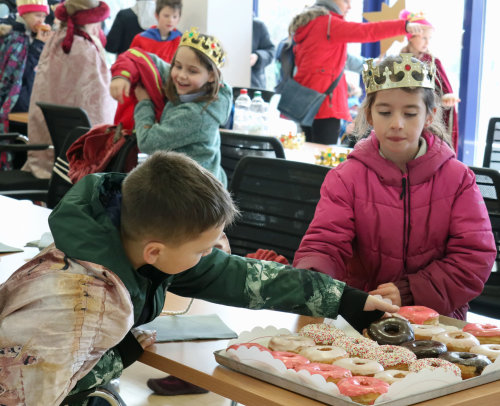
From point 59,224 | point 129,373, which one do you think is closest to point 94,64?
point 129,373

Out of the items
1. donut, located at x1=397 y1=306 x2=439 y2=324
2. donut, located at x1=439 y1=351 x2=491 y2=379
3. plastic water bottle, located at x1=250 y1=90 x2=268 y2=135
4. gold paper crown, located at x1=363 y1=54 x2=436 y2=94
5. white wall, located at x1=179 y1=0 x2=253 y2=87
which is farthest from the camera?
white wall, located at x1=179 y1=0 x2=253 y2=87

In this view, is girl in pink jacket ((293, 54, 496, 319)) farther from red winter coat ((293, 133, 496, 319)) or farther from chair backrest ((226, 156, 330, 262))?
chair backrest ((226, 156, 330, 262))

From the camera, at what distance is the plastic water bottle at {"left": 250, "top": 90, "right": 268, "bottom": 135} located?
15.3 ft

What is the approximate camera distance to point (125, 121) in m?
3.59

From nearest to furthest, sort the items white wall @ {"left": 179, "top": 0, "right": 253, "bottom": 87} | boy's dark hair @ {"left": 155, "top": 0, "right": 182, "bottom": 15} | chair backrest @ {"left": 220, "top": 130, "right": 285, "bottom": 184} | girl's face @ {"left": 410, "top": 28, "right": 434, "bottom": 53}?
chair backrest @ {"left": 220, "top": 130, "right": 285, "bottom": 184} < girl's face @ {"left": 410, "top": 28, "right": 434, "bottom": 53} < boy's dark hair @ {"left": 155, "top": 0, "right": 182, "bottom": 15} < white wall @ {"left": 179, "top": 0, "right": 253, "bottom": 87}

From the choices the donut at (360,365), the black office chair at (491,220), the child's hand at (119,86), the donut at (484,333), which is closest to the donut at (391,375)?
the donut at (360,365)

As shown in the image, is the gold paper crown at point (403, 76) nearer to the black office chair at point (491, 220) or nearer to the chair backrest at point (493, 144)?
the black office chair at point (491, 220)

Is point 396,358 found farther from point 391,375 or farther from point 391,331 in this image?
point 391,331

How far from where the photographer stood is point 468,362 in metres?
1.41

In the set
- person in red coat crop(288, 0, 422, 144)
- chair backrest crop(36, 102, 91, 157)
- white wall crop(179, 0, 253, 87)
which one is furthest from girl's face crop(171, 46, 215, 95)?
white wall crop(179, 0, 253, 87)

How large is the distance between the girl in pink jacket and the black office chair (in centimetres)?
52

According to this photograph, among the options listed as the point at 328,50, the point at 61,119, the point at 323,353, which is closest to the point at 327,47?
the point at 328,50

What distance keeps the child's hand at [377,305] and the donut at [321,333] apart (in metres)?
0.10

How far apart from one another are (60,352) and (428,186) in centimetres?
116
